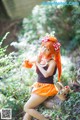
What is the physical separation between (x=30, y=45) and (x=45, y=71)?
3.05 m

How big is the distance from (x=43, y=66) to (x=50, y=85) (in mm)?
260

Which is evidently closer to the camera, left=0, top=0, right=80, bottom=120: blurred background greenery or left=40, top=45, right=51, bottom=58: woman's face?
left=40, top=45, right=51, bottom=58: woman's face

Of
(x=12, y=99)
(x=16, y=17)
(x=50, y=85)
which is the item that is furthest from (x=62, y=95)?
(x=16, y=17)

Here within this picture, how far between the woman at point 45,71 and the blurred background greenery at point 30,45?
31 cm

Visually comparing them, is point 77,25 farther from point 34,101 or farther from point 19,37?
point 34,101

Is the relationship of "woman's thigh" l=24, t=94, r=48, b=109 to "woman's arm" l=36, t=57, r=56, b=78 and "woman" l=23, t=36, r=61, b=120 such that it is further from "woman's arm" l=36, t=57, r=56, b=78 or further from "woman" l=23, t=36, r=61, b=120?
"woman's arm" l=36, t=57, r=56, b=78

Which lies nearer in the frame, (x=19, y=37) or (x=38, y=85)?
(x=38, y=85)

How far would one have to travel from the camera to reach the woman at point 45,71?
471 cm

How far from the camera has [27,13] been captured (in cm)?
1071

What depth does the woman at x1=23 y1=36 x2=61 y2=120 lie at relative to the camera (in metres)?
4.71

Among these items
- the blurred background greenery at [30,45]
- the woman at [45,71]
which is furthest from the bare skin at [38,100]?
the blurred background greenery at [30,45]

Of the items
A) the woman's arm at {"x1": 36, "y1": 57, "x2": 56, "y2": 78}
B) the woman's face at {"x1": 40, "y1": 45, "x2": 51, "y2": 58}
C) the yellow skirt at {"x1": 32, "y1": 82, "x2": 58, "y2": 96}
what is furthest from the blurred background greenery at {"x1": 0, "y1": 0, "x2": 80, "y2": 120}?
the woman's face at {"x1": 40, "y1": 45, "x2": 51, "y2": 58}

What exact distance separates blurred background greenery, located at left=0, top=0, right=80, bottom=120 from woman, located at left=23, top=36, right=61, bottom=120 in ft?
1.02

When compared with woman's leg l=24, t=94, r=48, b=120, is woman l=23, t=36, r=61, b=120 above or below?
above
